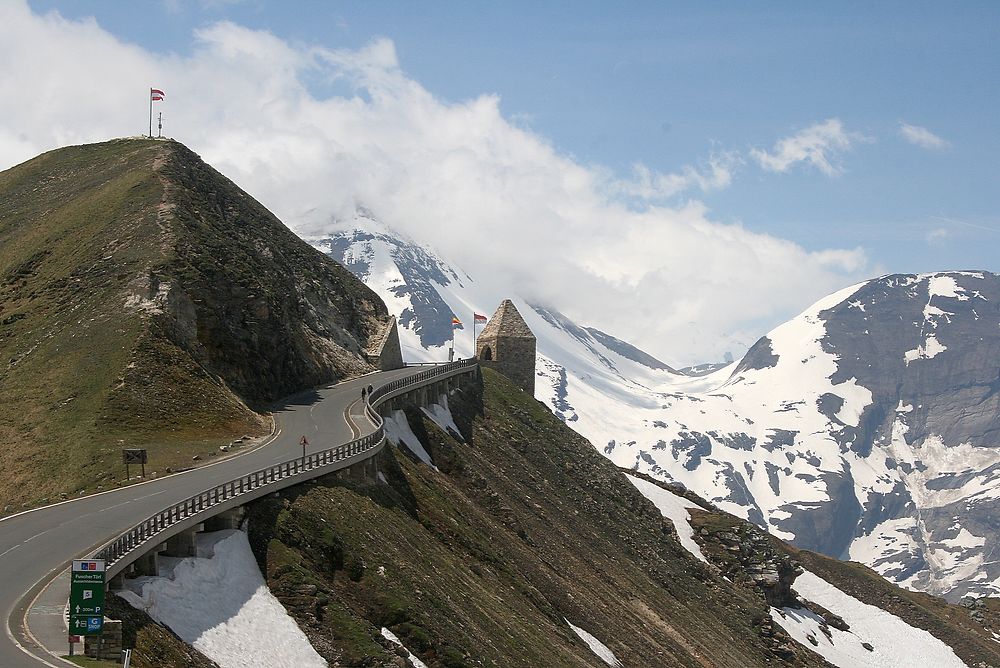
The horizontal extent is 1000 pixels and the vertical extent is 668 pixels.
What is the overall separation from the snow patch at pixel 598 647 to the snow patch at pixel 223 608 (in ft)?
85.4

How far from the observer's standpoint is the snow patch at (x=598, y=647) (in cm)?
6016

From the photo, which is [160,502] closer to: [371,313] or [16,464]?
[16,464]

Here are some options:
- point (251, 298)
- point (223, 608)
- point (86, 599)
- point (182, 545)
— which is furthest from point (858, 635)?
point (86, 599)

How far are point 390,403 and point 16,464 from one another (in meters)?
22.5

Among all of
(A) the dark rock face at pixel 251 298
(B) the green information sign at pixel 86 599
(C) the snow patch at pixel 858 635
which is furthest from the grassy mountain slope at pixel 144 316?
(C) the snow patch at pixel 858 635

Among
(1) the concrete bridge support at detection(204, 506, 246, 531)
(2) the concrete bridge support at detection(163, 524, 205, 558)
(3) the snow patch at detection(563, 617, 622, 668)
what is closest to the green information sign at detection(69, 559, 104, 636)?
(2) the concrete bridge support at detection(163, 524, 205, 558)

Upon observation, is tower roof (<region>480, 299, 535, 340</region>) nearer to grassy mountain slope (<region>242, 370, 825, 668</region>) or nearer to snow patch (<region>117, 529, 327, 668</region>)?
grassy mountain slope (<region>242, 370, 825, 668</region>)

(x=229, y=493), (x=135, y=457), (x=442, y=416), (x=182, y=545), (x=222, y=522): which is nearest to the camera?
(x=182, y=545)

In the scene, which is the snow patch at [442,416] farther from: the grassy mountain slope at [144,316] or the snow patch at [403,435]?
the grassy mountain slope at [144,316]

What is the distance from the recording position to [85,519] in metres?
42.1

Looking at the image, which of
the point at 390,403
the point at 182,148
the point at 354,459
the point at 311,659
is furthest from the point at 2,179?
A: the point at 311,659

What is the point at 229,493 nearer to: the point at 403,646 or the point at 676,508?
the point at 403,646

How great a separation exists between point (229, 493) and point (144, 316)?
3089 cm

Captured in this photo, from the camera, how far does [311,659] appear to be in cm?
3534
